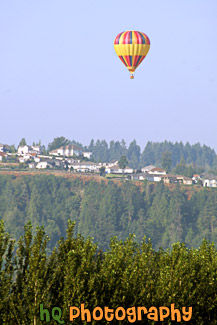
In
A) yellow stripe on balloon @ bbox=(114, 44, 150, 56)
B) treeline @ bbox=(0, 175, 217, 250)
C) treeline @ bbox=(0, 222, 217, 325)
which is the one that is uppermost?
yellow stripe on balloon @ bbox=(114, 44, 150, 56)

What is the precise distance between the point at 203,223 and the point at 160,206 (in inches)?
429

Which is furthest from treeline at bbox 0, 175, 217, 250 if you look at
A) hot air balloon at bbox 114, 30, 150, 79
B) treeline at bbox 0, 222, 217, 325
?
treeline at bbox 0, 222, 217, 325

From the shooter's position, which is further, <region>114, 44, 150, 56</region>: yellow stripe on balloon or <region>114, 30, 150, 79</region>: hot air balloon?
<region>114, 44, 150, 56</region>: yellow stripe on balloon

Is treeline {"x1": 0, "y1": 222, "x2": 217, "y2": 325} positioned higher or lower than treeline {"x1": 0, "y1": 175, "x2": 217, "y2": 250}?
higher

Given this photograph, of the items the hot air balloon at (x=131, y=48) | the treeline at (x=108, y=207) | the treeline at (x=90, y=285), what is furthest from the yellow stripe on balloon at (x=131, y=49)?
the treeline at (x=108, y=207)

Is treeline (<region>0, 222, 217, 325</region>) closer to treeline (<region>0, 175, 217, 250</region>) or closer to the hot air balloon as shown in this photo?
the hot air balloon

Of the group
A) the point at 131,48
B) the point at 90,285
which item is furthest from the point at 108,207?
the point at 90,285

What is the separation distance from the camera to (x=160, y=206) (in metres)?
187

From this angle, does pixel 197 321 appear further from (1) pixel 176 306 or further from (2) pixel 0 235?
(2) pixel 0 235

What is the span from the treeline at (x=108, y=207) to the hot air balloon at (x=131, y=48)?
79.1 m

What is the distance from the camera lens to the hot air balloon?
336 feet

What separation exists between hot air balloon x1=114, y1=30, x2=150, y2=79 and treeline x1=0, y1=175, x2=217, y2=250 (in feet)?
259

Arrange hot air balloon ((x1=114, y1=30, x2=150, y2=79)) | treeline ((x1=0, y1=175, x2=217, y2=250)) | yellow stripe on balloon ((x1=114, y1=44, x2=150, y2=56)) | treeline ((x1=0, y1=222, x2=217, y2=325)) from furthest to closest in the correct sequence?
treeline ((x1=0, y1=175, x2=217, y2=250))
yellow stripe on balloon ((x1=114, y1=44, x2=150, y2=56))
hot air balloon ((x1=114, y1=30, x2=150, y2=79))
treeline ((x1=0, y1=222, x2=217, y2=325))


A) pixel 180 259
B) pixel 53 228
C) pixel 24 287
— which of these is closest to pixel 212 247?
pixel 180 259
